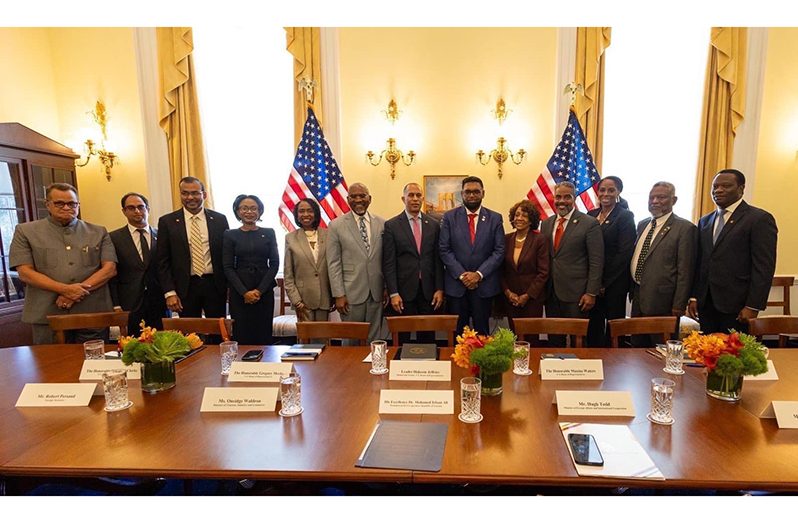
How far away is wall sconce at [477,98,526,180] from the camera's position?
4.42m

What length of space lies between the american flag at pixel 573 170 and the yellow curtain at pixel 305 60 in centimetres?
256

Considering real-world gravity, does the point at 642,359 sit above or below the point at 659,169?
below

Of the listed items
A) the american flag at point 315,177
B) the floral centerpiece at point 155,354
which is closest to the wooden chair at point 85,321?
the floral centerpiece at point 155,354

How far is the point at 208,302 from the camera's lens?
10.6 feet

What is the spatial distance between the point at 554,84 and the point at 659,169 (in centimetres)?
153

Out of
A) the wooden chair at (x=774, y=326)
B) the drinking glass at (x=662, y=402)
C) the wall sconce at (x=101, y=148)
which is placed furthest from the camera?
the wall sconce at (x=101, y=148)

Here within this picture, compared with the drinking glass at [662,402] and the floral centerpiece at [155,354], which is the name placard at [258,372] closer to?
the floral centerpiece at [155,354]

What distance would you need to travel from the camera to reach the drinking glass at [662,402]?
1260 mm

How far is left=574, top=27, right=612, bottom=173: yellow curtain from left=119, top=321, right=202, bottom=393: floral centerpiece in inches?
171

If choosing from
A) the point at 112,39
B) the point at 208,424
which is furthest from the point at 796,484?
the point at 112,39

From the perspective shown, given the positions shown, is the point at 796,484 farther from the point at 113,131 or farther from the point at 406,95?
the point at 113,131

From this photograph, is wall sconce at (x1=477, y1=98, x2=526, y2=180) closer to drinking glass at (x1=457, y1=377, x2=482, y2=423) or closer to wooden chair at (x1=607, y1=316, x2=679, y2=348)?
wooden chair at (x1=607, y1=316, x2=679, y2=348)
